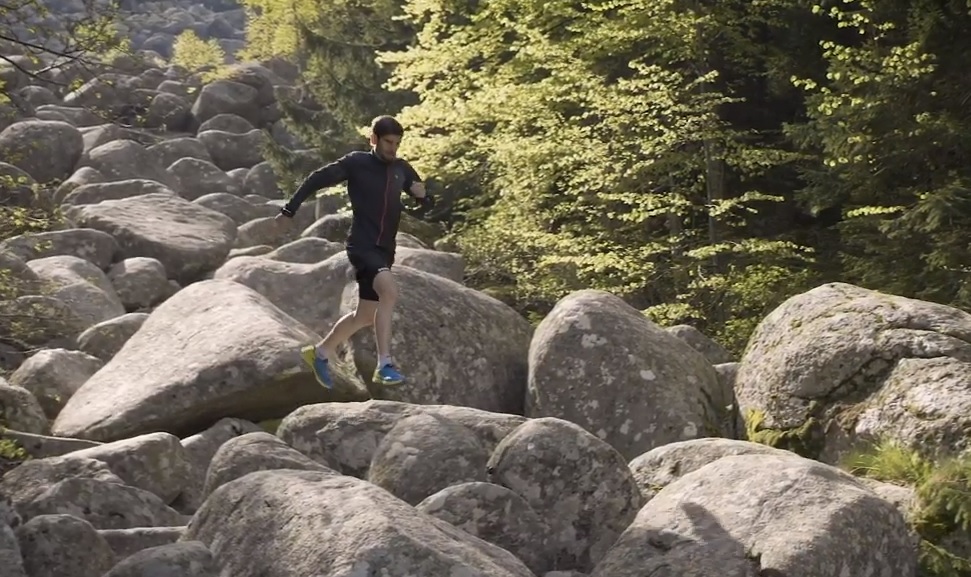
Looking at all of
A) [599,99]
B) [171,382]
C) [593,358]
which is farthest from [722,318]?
[171,382]

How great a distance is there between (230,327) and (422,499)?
4.51 m

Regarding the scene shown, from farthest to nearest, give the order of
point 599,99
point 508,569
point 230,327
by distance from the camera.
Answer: point 599,99, point 230,327, point 508,569

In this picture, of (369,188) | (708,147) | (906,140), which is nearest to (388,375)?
(369,188)

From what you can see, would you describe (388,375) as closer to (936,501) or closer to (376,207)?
(376,207)

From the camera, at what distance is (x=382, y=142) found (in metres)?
8.54

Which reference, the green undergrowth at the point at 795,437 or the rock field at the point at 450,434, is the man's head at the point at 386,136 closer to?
the rock field at the point at 450,434

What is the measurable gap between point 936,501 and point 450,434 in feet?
10.2

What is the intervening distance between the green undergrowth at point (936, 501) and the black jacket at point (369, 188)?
4.00 metres

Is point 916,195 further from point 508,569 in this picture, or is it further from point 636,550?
point 508,569

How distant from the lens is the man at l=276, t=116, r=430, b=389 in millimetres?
8602

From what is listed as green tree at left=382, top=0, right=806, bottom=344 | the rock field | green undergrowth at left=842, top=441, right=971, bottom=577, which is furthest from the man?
green tree at left=382, top=0, right=806, bottom=344

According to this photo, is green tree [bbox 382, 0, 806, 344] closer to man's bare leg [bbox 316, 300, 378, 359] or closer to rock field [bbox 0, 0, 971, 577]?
rock field [bbox 0, 0, 971, 577]

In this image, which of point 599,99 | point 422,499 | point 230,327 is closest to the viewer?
point 422,499

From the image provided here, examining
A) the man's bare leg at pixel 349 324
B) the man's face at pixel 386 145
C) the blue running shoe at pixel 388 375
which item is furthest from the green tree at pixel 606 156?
the man's face at pixel 386 145
